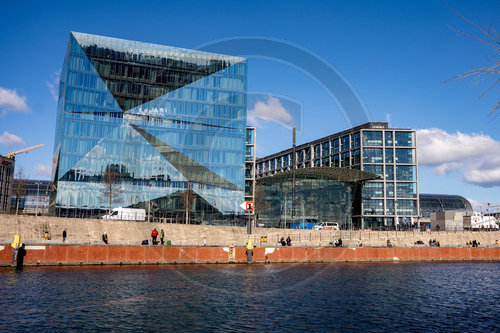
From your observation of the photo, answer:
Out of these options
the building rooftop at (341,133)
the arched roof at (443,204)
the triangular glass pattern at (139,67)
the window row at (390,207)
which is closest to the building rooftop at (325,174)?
the window row at (390,207)

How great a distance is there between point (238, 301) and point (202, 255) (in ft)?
74.5

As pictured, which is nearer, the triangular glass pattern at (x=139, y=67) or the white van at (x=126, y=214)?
the white van at (x=126, y=214)

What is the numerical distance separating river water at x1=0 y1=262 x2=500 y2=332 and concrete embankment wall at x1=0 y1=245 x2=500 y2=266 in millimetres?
2087

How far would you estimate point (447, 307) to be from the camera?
27.3m

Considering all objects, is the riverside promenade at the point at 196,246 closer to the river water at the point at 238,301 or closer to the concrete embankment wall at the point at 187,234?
the concrete embankment wall at the point at 187,234

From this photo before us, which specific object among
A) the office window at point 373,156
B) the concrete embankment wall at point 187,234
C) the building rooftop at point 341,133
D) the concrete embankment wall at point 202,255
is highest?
the building rooftop at point 341,133

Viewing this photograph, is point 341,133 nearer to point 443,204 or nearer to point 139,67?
point 443,204

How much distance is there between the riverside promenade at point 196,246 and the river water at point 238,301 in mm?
2609

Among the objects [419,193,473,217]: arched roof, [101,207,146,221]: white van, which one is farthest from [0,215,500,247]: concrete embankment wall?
[419,193,473,217]: arched roof

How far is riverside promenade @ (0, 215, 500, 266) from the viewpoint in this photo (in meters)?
44.4

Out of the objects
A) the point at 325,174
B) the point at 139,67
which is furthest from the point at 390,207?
the point at 139,67

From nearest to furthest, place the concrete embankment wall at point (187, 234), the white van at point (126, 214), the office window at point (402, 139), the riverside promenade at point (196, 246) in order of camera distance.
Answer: the riverside promenade at point (196, 246) → the concrete embankment wall at point (187, 234) → the white van at point (126, 214) → the office window at point (402, 139)

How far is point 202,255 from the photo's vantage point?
49375 millimetres

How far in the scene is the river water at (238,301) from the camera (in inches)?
834
